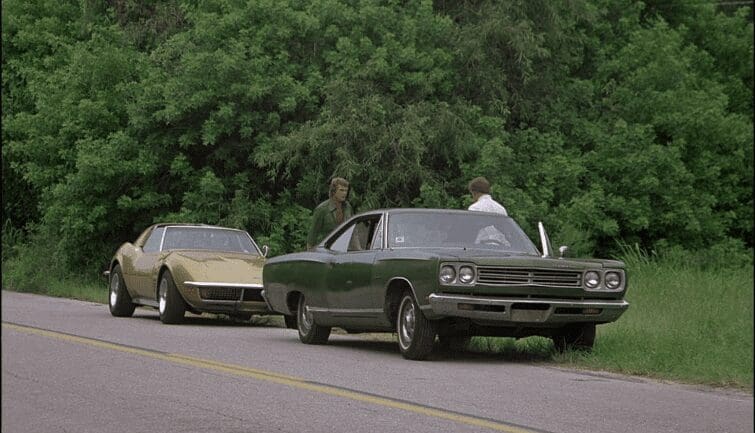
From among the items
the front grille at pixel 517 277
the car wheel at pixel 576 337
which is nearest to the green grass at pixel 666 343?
the car wheel at pixel 576 337

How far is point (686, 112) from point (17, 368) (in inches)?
873

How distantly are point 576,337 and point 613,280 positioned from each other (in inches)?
31.6

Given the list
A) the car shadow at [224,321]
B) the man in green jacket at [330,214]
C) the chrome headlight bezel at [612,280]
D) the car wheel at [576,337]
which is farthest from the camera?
the car shadow at [224,321]

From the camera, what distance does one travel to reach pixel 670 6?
37406 millimetres

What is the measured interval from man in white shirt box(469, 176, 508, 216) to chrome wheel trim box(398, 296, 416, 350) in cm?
263

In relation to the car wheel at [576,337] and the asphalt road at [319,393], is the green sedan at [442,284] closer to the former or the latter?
the car wheel at [576,337]

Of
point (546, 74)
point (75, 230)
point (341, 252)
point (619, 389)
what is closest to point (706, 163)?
point (546, 74)

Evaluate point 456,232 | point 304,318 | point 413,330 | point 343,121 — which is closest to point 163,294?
point 304,318

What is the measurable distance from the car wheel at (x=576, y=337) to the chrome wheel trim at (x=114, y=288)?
26.6 feet

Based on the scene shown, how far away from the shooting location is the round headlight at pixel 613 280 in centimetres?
1195

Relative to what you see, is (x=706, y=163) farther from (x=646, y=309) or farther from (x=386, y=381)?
(x=386, y=381)

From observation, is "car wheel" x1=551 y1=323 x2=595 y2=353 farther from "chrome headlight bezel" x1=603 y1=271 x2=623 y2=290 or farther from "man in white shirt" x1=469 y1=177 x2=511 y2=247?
"man in white shirt" x1=469 y1=177 x2=511 y2=247

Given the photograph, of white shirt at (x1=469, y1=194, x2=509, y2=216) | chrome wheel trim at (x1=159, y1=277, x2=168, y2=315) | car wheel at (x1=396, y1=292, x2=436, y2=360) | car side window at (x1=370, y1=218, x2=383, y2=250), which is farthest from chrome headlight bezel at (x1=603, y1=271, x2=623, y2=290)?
chrome wheel trim at (x1=159, y1=277, x2=168, y2=315)

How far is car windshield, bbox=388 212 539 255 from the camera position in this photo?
13016 mm
